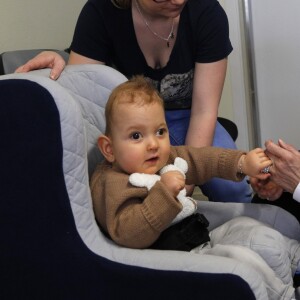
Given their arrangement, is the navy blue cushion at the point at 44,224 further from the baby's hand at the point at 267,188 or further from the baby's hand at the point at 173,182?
the baby's hand at the point at 267,188

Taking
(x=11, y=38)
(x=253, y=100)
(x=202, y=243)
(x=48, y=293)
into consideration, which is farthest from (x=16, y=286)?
(x=253, y=100)

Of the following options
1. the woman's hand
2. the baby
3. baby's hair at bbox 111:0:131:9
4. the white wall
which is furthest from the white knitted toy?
the white wall

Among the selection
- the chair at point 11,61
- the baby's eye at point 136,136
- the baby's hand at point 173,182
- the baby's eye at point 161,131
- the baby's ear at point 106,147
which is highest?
the chair at point 11,61

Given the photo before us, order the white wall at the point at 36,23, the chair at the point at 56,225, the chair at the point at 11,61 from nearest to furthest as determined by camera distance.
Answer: the chair at the point at 56,225 < the chair at the point at 11,61 < the white wall at the point at 36,23

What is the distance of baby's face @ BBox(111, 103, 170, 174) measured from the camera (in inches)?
39.1

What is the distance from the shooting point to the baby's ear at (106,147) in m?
1.04

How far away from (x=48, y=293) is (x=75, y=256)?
11 cm

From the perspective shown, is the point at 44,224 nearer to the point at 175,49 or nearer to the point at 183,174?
the point at 183,174

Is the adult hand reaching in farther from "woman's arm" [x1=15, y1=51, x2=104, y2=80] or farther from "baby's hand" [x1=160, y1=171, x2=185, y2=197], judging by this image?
"woman's arm" [x1=15, y1=51, x2=104, y2=80]

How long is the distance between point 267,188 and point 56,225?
1.75 ft

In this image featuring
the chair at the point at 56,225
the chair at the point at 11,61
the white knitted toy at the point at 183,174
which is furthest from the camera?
the chair at the point at 11,61

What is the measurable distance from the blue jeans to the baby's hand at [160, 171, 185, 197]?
0.42 metres

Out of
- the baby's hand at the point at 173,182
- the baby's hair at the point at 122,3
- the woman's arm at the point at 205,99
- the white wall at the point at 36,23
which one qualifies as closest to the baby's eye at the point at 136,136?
the baby's hand at the point at 173,182

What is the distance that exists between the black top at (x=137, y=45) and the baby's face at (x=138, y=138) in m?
0.41
